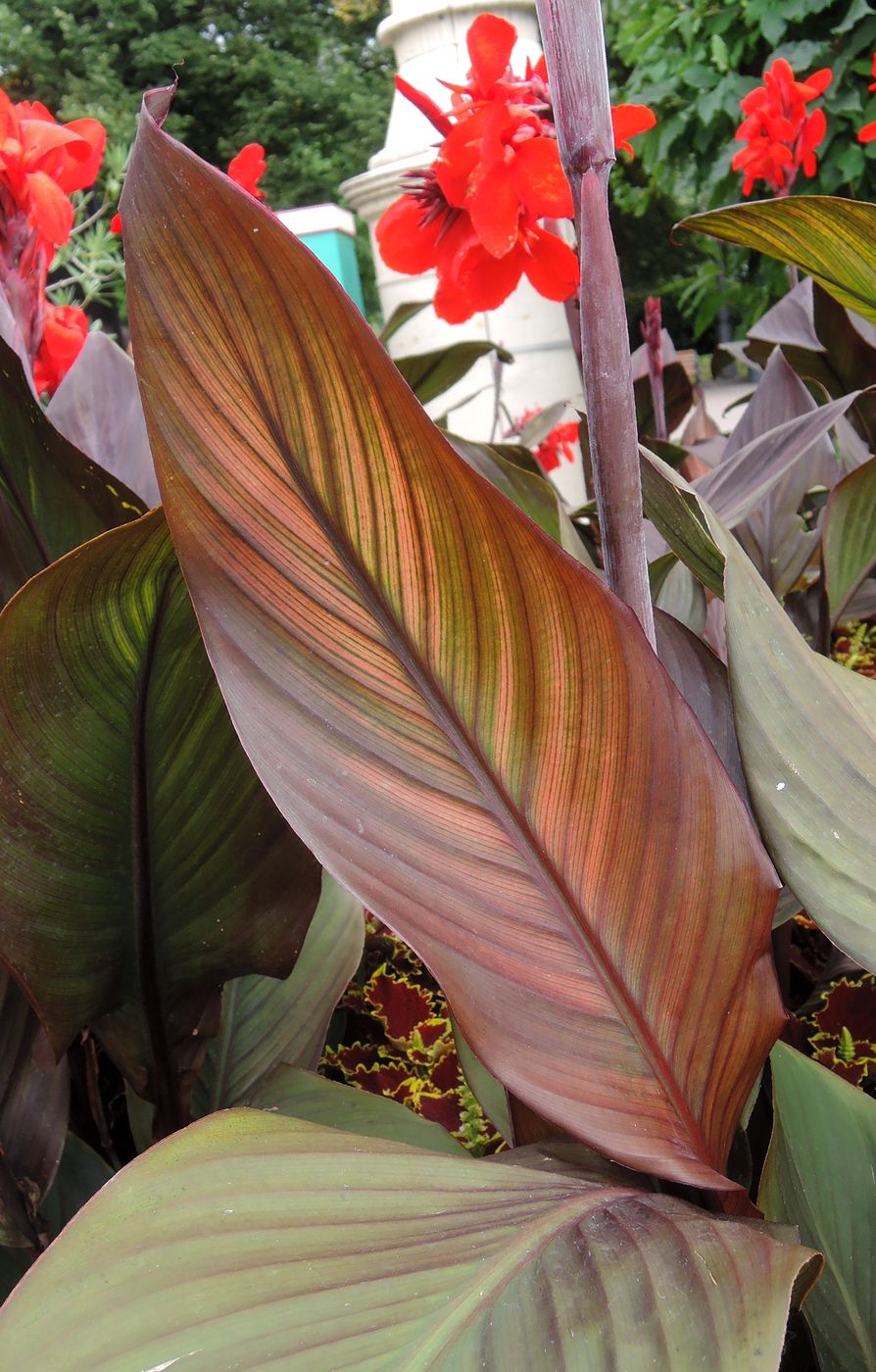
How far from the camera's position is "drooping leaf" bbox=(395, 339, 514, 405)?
1.09 metres

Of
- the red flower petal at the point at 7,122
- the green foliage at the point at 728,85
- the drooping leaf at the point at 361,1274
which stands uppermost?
the green foliage at the point at 728,85

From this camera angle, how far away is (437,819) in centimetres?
38

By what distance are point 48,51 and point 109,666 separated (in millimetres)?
10207

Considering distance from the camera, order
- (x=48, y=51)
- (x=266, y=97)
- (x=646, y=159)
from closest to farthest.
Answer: (x=646, y=159) < (x=48, y=51) < (x=266, y=97)

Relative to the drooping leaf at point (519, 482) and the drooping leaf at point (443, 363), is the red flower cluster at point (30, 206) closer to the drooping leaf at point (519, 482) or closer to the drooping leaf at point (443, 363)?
the drooping leaf at point (519, 482)

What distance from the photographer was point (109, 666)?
0.45 meters

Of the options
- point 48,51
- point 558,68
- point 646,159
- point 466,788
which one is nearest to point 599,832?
point 466,788

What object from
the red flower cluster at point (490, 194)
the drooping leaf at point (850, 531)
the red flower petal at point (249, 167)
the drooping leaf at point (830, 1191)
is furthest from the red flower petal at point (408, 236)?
the drooping leaf at point (830, 1191)

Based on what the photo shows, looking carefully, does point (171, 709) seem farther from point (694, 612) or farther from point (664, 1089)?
point (694, 612)

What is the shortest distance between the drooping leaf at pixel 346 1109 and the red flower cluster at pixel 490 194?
1.48 feet

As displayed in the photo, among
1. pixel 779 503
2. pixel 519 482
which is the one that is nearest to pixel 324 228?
pixel 779 503

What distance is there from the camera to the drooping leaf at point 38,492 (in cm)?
48

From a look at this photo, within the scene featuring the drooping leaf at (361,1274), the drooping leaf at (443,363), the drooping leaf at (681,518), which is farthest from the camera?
the drooping leaf at (443,363)

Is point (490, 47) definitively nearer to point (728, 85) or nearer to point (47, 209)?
point (47, 209)
